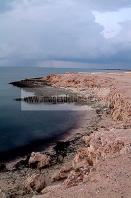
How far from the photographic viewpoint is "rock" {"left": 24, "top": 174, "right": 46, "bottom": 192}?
22641mm

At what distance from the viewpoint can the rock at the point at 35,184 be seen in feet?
74.3

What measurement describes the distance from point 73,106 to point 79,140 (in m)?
29.9

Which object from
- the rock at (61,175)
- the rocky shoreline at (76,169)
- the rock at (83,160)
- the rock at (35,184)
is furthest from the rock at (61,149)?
the rock at (35,184)

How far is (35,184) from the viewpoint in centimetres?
2298

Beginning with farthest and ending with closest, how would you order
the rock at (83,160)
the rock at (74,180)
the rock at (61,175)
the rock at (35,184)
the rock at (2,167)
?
the rock at (2,167), the rock at (61,175), the rock at (83,160), the rock at (35,184), the rock at (74,180)

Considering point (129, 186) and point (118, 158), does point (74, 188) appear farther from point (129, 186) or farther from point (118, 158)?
point (118, 158)

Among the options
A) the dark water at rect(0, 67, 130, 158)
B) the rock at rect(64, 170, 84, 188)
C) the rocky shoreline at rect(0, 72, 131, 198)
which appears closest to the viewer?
the rocky shoreline at rect(0, 72, 131, 198)

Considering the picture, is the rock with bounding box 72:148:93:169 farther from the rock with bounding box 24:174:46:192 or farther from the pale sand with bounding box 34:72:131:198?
the rock with bounding box 24:174:46:192

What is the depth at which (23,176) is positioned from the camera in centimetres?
2677

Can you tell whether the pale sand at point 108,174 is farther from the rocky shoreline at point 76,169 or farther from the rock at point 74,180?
the rock at point 74,180

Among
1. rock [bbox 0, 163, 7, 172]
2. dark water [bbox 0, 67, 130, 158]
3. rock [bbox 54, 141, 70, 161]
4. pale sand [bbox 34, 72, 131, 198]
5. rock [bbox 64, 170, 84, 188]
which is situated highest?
pale sand [bbox 34, 72, 131, 198]

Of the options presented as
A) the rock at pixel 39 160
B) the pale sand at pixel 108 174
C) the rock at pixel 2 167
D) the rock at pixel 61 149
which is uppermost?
the pale sand at pixel 108 174

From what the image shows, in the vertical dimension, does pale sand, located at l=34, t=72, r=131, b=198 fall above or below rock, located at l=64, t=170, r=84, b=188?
above

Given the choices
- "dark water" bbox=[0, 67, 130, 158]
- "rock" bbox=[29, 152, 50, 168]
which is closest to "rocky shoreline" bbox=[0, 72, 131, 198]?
"rock" bbox=[29, 152, 50, 168]
